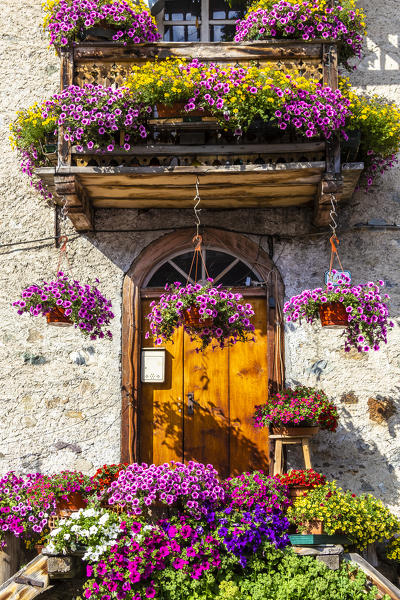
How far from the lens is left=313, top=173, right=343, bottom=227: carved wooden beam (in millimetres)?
6414

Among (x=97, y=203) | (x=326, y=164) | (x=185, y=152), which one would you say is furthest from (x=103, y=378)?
(x=326, y=164)

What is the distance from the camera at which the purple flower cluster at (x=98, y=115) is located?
6266 mm

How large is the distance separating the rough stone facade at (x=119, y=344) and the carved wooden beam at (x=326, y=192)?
1.26ft

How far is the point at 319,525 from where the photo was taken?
5.57 metres

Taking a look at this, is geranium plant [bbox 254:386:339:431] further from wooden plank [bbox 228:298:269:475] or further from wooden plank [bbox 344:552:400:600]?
wooden plank [bbox 344:552:400:600]

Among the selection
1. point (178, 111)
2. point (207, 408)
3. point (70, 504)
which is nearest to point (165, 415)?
point (207, 408)

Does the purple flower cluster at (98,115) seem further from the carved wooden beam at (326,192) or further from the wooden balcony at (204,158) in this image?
the carved wooden beam at (326,192)

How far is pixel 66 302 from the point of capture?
6.02m

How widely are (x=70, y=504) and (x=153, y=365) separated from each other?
164 cm

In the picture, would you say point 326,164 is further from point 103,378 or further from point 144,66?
point 103,378

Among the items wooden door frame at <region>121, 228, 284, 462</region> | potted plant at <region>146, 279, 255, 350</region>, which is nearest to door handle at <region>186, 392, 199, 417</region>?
wooden door frame at <region>121, 228, 284, 462</region>

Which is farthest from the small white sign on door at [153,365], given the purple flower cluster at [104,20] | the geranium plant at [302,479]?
the purple flower cluster at [104,20]

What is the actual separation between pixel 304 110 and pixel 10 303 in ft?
11.6

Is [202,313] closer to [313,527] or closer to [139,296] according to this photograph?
[139,296]
